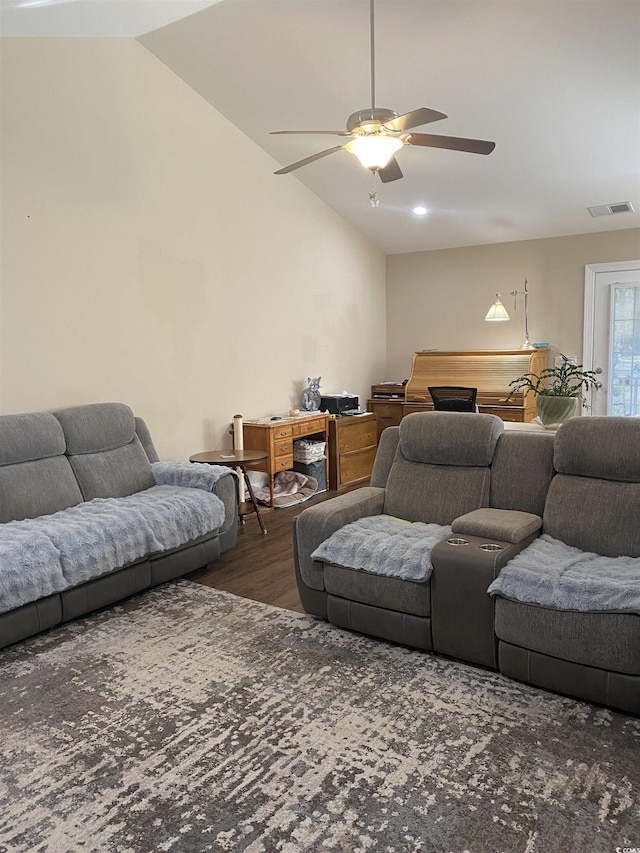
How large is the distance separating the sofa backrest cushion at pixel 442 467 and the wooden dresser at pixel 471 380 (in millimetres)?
2976

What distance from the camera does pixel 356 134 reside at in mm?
3068

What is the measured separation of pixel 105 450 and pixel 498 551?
2.54 metres

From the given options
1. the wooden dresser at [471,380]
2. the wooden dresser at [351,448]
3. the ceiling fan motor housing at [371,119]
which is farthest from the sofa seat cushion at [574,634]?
the wooden dresser at [471,380]

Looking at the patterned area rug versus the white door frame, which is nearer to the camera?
the patterned area rug

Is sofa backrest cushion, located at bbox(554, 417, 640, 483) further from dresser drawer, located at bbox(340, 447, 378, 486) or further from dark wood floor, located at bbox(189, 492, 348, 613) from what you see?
dresser drawer, located at bbox(340, 447, 378, 486)

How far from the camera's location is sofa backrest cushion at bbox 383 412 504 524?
3.17 m

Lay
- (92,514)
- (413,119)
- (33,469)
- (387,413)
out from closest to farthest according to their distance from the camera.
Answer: (413,119) < (92,514) < (33,469) < (387,413)

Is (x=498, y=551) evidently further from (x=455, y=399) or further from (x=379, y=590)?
(x=455, y=399)

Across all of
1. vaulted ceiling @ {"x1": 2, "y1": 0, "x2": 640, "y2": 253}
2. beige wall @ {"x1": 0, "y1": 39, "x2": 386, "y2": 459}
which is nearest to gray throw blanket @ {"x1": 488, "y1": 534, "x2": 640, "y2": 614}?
vaulted ceiling @ {"x1": 2, "y1": 0, "x2": 640, "y2": 253}

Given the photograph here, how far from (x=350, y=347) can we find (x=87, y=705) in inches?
197

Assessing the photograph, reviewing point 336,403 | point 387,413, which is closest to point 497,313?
point 387,413

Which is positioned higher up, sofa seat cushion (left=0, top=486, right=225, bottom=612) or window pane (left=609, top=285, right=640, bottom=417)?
window pane (left=609, top=285, right=640, bottom=417)

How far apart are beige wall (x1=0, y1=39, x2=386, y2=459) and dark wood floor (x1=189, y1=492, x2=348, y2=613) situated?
906 mm

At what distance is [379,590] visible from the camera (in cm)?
275
